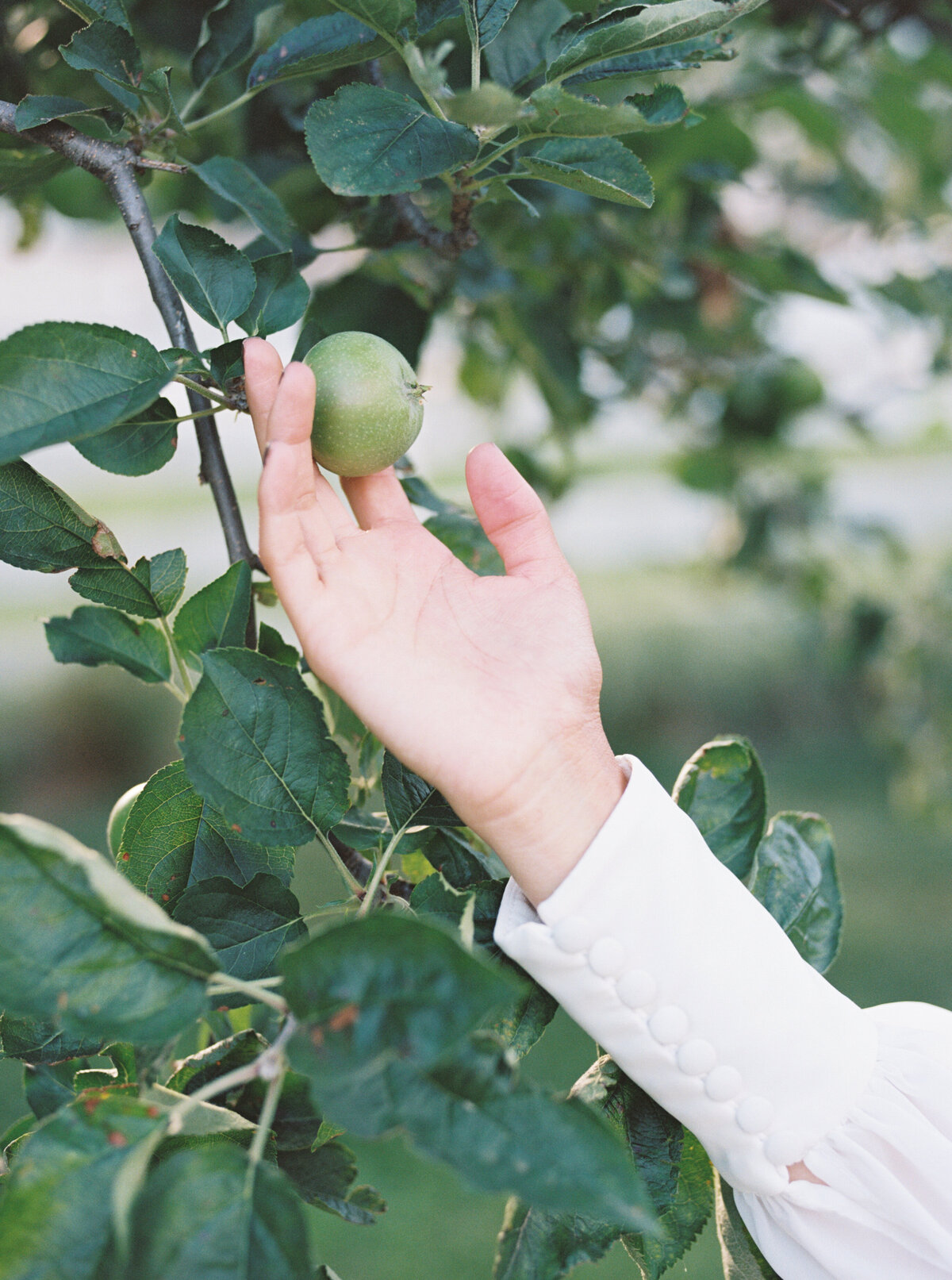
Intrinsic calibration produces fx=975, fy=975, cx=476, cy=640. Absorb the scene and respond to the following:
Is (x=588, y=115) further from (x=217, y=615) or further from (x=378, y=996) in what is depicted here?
(x=378, y=996)

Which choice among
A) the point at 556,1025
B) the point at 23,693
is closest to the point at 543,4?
the point at 556,1025

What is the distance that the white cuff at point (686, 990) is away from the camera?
546 millimetres

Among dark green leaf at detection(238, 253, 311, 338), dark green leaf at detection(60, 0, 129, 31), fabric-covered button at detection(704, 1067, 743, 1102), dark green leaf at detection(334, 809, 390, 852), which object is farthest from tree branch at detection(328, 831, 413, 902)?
dark green leaf at detection(60, 0, 129, 31)

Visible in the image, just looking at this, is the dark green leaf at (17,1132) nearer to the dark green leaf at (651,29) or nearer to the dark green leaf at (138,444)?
the dark green leaf at (138,444)

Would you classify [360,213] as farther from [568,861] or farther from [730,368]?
[730,368]

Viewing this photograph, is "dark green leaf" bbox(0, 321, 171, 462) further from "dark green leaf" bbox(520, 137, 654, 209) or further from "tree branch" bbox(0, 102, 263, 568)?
"dark green leaf" bbox(520, 137, 654, 209)

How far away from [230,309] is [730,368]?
4.59 ft

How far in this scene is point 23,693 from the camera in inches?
143

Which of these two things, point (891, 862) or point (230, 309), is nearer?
point (230, 309)

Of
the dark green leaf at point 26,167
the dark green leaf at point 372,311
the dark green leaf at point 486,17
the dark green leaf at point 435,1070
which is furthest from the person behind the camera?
the dark green leaf at point 372,311

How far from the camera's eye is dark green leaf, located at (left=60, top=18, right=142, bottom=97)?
1.97ft

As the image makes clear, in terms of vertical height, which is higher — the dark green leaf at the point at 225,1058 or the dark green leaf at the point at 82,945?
the dark green leaf at the point at 82,945

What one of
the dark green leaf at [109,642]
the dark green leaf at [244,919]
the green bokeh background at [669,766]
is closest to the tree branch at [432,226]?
the dark green leaf at [109,642]

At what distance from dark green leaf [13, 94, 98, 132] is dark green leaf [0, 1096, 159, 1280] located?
0.55 m
